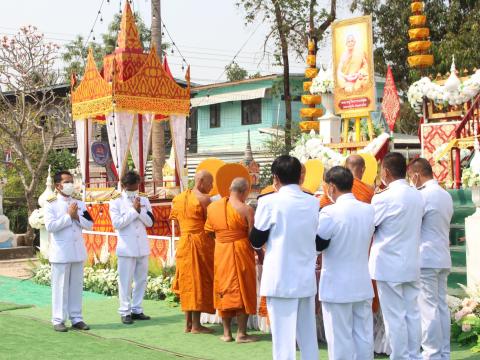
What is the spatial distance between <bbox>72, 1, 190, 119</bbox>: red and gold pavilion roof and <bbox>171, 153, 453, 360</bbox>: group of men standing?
914cm

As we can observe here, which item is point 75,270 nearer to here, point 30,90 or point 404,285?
point 404,285

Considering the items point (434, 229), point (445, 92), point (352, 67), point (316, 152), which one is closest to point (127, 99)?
point (316, 152)

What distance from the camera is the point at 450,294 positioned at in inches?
332

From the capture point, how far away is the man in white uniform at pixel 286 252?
18.5ft

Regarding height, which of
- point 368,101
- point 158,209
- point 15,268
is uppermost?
point 368,101

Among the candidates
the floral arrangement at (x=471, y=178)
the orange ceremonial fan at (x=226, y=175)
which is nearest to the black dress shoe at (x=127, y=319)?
the orange ceremonial fan at (x=226, y=175)

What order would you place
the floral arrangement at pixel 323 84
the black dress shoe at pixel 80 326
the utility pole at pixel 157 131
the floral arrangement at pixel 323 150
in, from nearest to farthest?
the black dress shoe at pixel 80 326
the floral arrangement at pixel 323 150
the floral arrangement at pixel 323 84
the utility pole at pixel 157 131

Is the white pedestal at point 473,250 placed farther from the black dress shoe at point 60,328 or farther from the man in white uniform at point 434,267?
the black dress shoe at point 60,328

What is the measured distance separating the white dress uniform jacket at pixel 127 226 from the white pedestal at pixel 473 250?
11.8 feet

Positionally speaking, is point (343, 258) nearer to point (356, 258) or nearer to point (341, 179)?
point (356, 258)

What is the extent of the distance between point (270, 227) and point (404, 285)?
123 cm

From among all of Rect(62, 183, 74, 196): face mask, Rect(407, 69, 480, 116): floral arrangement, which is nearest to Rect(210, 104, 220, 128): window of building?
Rect(407, 69, 480, 116): floral arrangement

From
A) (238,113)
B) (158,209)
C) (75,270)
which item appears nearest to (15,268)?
(158,209)

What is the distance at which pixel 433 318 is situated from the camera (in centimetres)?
643
